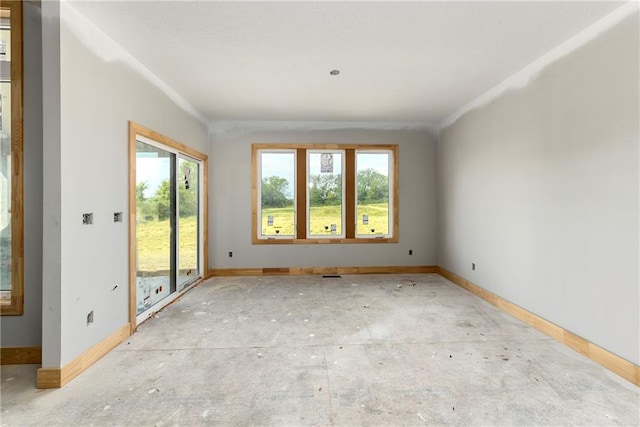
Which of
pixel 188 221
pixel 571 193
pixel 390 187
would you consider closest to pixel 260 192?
pixel 188 221

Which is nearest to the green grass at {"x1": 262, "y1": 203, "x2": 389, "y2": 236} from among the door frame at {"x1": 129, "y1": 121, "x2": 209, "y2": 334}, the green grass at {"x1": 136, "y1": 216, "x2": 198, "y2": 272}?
the green grass at {"x1": 136, "y1": 216, "x2": 198, "y2": 272}

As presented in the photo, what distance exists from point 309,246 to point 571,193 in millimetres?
3989

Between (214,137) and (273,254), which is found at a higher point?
(214,137)

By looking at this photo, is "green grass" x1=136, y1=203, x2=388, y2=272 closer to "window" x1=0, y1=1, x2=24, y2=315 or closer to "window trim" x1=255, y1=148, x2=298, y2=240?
"window trim" x1=255, y1=148, x2=298, y2=240

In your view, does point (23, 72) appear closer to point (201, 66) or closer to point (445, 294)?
point (201, 66)

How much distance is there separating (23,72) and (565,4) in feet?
14.1

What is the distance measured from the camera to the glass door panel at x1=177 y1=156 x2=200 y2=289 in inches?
177

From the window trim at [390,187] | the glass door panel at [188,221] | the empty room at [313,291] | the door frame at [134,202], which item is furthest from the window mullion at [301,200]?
the door frame at [134,202]

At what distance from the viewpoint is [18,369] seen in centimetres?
244

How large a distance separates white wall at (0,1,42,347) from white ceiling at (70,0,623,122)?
1.62ft

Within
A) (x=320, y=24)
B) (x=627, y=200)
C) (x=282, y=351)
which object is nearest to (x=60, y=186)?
(x=282, y=351)

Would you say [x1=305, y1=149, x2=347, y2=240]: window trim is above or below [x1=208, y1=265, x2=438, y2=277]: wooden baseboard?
above

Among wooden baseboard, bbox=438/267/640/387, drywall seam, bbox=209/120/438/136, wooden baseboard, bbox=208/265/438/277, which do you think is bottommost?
wooden baseboard, bbox=438/267/640/387

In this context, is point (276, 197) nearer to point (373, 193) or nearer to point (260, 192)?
point (260, 192)
